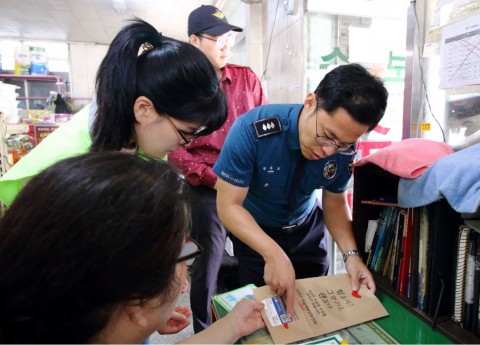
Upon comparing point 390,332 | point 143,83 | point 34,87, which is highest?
point 34,87

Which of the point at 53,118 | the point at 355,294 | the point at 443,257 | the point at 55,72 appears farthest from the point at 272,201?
the point at 55,72

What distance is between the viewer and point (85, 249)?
0.40m

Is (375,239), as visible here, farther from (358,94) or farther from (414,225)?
(358,94)

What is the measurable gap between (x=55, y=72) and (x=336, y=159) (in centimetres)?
771

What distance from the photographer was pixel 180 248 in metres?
0.50

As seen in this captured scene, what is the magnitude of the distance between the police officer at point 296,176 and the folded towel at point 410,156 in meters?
0.09

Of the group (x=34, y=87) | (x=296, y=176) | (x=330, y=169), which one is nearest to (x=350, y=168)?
(x=330, y=169)

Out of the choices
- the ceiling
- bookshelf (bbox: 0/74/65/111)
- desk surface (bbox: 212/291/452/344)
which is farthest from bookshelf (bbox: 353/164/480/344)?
bookshelf (bbox: 0/74/65/111)

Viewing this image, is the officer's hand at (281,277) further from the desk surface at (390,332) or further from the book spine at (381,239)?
the book spine at (381,239)

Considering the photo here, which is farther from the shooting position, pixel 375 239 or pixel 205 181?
pixel 205 181

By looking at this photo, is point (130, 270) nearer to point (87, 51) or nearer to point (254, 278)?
point (254, 278)

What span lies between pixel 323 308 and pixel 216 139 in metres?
0.96

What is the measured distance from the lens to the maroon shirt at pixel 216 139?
154 cm

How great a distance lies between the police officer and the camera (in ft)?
2.88
